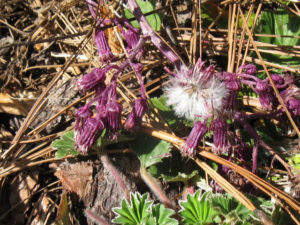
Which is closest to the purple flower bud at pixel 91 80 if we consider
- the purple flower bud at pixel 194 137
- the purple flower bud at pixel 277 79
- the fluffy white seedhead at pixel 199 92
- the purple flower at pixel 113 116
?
the purple flower at pixel 113 116

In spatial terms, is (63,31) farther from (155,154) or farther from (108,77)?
(155,154)

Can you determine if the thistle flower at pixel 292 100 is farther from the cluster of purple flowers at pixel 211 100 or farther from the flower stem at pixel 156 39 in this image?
the flower stem at pixel 156 39

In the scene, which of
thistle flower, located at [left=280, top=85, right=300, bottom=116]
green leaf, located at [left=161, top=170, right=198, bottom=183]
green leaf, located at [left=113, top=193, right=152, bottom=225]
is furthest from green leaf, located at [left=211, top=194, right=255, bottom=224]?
thistle flower, located at [left=280, top=85, right=300, bottom=116]

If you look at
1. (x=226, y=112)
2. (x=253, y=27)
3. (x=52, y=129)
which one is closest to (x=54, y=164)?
(x=52, y=129)

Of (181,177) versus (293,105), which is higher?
(293,105)

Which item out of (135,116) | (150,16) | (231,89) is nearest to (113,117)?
(135,116)

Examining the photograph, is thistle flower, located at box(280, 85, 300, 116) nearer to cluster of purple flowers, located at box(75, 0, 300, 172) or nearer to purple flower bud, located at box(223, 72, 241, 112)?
cluster of purple flowers, located at box(75, 0, 300, 172)

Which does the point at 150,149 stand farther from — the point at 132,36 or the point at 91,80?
the point at 132,36
